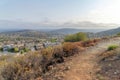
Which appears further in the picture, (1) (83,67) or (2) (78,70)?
(1) (83,67)

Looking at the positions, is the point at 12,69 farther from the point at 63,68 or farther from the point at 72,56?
the point at 72,56

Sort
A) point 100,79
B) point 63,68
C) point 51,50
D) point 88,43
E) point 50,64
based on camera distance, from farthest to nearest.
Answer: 1. point 88,43
2. point 51,50
3. point 50,64
4. point 63,68
5. point 100,79

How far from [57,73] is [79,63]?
1770 millimetres

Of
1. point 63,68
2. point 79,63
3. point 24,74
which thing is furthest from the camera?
point 79,63

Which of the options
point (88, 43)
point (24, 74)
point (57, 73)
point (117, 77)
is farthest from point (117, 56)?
point (88, 43)

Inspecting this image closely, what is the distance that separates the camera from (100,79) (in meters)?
7.23

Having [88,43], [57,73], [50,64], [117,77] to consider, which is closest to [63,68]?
[57,73]

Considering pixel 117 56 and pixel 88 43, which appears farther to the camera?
pixel 88 43

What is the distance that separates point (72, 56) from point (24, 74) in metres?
3.92

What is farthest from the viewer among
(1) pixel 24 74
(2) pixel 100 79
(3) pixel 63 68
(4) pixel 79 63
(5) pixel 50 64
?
(5) pixel 50 64

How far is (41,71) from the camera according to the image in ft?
29.4

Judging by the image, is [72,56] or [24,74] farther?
[72,56]

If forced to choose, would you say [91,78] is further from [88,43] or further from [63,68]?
[88,43]

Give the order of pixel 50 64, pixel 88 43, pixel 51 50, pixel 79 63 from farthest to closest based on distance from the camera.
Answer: pixel 88 43, pixel 51 50, pixel 50 64, pixel 79 63
